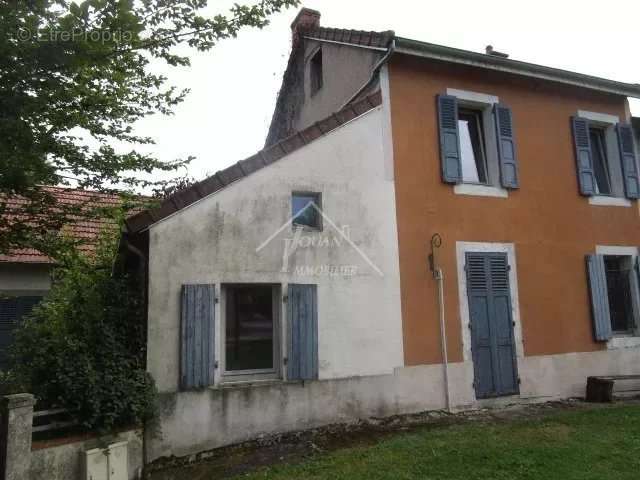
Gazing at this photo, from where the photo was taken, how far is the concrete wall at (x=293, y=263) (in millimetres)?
5879

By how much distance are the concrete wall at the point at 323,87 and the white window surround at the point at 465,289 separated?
3443mm

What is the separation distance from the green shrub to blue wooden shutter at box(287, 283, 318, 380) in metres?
1.81

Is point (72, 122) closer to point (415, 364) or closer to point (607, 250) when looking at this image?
point (415, 364)

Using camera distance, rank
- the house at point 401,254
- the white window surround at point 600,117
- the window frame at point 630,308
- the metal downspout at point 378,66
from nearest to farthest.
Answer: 1. the house at point 401,254
2. the metal downspout at point 378,66
3. the window frame at point 630,308
4. the white window surround at point 600,117

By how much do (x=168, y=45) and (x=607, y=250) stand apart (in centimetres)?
855

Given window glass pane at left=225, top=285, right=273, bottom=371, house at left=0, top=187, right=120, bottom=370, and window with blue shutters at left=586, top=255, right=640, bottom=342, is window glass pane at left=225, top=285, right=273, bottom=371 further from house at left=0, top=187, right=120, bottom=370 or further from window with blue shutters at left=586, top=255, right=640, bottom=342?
window with blue shutters at left=586, top=255, right=640, bottom=342

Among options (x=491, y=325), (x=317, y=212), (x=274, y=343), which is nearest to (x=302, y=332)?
(x=274, y=343)

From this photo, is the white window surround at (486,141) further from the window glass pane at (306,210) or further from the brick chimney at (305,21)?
the brick chimney at (305,21)

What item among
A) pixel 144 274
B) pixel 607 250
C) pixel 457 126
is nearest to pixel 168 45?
pixel 144 274

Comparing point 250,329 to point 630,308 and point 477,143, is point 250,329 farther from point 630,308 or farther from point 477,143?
point 630,308

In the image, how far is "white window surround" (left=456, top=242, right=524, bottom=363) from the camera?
7719 mm

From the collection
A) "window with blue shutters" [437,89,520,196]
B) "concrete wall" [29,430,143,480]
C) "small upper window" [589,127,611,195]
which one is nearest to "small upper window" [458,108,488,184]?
"window with blue shutters" [437,89,520,196]

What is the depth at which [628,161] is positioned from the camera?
31.9ft

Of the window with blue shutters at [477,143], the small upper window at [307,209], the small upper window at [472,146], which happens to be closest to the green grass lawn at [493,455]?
the small upper window at [307,209]
